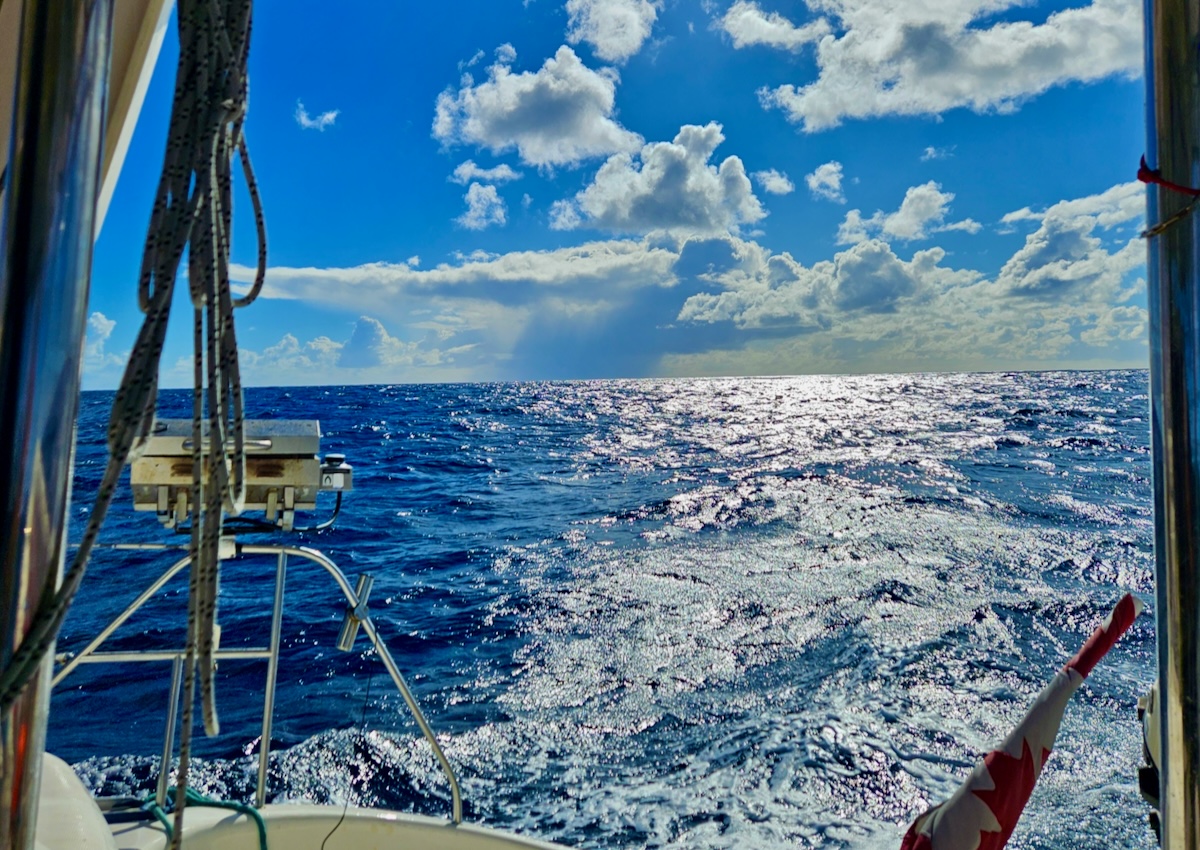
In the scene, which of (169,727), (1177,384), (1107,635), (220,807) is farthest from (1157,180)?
(220,807)

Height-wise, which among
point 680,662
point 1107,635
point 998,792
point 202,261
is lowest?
point 680,662

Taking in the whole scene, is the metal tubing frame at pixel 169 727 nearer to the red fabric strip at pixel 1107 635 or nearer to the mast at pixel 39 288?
the mast at pixel 39 288

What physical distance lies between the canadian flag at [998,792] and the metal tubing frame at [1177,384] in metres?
0.27

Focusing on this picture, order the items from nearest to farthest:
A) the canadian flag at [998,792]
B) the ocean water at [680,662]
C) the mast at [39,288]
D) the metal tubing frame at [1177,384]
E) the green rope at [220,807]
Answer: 1. the mast at [39,288]
2. the metal tubing frame at [1177,384]
3. the canadian flag at [998,792]
4. the green rope at [220,807]
5. the ocean water at [680,662]

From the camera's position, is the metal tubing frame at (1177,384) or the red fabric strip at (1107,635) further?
the red fabric strip at (1107,635)

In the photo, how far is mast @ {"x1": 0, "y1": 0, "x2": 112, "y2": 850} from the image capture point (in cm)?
35

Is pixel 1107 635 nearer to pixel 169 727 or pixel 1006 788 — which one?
pixel 1006 788


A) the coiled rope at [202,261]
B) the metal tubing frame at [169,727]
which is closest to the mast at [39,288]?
the coiled rope at [202,261]

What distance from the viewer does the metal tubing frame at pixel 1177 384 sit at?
475 millimetres

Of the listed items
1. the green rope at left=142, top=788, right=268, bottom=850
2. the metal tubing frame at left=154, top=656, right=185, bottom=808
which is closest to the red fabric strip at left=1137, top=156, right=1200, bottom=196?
the metal tubing frame at left=154, top=656, right=185, bottom=808

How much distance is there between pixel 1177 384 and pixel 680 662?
4798 millimetres

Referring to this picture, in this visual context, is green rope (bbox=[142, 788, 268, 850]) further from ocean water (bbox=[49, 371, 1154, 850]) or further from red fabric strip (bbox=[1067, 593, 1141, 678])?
ocean water (bbox=[49, 371, 1154, 850])

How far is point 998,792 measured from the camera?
784 mm

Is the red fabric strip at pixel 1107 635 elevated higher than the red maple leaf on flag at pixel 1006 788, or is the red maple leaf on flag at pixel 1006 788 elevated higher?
the red fabric strip at pixel 1107 635
